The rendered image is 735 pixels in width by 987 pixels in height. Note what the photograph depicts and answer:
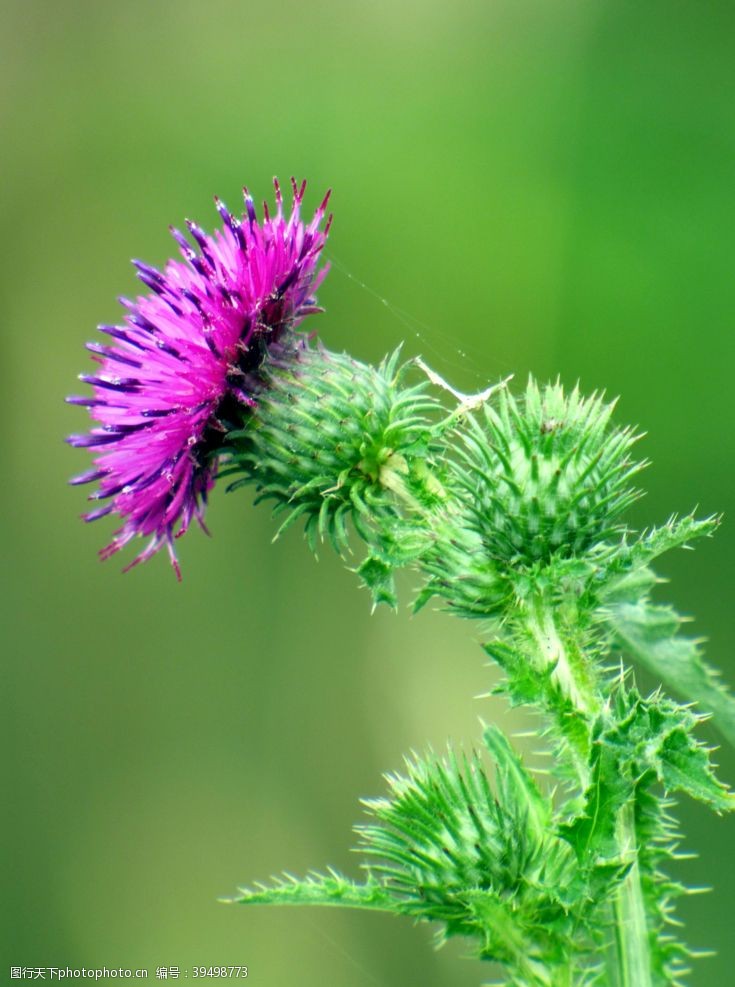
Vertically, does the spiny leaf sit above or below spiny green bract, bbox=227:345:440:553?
below

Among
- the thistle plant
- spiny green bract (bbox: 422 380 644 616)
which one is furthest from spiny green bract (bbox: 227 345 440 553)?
spiny green bract (bbox: 422 380 644 616)

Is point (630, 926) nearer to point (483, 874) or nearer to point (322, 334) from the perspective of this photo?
point (483, 874)

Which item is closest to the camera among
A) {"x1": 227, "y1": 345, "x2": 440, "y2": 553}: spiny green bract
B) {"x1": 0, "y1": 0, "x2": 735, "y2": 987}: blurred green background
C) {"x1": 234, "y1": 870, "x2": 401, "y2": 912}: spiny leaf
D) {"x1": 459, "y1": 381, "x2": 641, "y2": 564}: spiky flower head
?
{"x1": 234, "y1": 870, "x2": 401, "y2": 912}: spiny leaf

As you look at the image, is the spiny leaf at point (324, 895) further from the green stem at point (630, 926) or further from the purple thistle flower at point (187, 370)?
the purple thistle flower at point (187, 370)

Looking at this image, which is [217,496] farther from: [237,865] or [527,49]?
[527,49]

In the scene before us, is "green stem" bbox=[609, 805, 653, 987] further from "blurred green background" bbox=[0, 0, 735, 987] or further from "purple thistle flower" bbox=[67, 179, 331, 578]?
"blurred green background" bbox=[0, 0, 735, 987]

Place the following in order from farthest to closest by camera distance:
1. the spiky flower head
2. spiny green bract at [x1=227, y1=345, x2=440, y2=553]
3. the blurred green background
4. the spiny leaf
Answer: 1. the blurred green background
2. spiny green bract at [x1=227, y1=345, x2=440, y2=553]
3. the spiky flower head
4. the spiny leaf

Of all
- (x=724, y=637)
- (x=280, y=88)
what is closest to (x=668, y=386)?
(x=724, y=637)

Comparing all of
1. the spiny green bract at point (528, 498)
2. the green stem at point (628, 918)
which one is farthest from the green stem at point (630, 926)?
the spiny green bract at point (528, 498)
